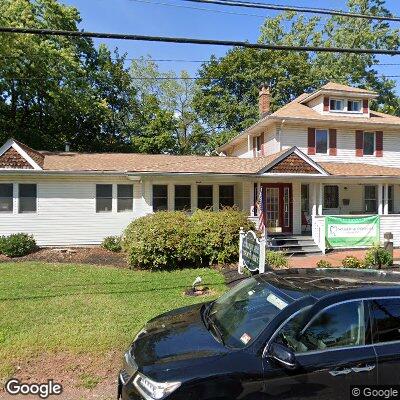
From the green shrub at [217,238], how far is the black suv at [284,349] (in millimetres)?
8087

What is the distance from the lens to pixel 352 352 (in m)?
3.70

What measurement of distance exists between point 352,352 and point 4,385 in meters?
4.20

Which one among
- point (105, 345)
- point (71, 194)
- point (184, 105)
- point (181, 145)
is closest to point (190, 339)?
point (105, 345)

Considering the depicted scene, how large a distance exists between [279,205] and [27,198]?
439 inches

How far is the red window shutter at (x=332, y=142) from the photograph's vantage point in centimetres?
2038

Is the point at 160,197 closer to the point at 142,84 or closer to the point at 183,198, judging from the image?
the point at 183,198

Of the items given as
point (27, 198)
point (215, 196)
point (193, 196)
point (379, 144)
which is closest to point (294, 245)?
point (215, 196)

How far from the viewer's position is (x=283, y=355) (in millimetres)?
3457

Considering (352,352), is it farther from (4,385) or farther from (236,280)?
(236,280)

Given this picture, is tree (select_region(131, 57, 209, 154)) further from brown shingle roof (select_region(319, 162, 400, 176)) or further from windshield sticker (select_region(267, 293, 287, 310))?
windshield sticker (select_region(267, 293, 287, 310))

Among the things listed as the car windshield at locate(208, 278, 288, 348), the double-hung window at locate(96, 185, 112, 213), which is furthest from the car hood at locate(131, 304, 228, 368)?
the double-hung window at locate(96, 185, 112, 213)

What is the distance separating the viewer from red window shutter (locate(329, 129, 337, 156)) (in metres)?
20.4

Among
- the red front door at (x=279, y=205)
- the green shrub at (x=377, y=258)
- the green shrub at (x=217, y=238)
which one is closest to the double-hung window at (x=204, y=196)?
the red front door at (x=279, y=205)

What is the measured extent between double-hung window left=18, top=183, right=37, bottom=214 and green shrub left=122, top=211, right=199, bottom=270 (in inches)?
238
